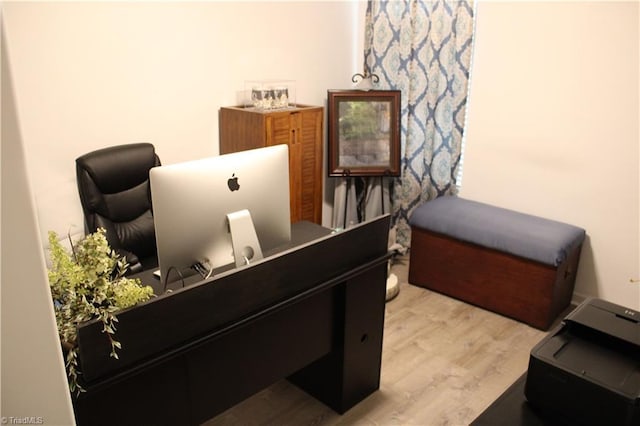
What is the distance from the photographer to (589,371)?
1327 mm

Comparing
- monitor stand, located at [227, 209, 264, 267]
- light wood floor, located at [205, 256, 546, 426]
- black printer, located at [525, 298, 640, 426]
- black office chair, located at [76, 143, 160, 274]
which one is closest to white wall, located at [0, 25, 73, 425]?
monitor stand, located at [227, 209, 264, 267]

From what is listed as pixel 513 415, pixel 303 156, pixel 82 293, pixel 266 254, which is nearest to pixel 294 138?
pixel 303 156

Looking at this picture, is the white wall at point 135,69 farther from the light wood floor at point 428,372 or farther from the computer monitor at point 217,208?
the light wood floor at point 428,372

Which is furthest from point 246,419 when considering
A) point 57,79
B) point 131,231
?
point 57,79

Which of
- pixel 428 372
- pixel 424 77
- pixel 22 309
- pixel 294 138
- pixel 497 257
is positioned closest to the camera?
pixel 22 309

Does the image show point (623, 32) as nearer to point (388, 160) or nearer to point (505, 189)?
point (505, 189)

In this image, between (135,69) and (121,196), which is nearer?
(121,196)

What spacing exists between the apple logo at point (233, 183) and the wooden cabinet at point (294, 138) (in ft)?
4.75

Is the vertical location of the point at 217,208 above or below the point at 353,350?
above

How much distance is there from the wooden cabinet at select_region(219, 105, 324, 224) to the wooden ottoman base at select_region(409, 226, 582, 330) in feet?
2.69

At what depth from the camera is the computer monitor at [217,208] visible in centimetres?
168

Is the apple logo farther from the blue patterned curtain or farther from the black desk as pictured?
the blue patterned curtain

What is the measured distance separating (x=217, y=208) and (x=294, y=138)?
69.0 inches

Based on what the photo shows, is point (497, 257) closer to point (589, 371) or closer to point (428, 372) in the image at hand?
point (428, 372)
